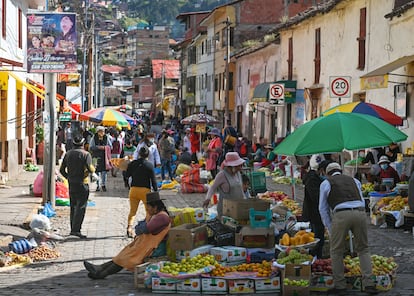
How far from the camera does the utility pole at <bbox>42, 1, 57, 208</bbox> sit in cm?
1728

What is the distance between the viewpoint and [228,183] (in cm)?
1227

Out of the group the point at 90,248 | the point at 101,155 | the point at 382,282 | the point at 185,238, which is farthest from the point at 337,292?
the point at 101,155

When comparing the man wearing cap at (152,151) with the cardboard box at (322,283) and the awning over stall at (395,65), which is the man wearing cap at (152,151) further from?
the cardboard box at (322,283)

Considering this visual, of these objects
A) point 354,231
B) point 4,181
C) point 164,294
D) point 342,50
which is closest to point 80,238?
point 164,294

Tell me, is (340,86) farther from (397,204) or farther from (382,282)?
(382,282)

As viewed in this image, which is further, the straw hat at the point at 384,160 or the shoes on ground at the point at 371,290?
the straw hat at the point at 384,160

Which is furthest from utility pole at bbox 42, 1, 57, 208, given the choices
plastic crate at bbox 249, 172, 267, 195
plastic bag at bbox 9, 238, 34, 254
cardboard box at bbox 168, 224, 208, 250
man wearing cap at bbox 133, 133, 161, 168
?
cardboard box at bbox 168, 224, 208, 250

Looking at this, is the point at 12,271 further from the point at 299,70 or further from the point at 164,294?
the point at 299,70

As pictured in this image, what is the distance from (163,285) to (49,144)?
27.1 feet

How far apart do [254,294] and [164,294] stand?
1.11 m

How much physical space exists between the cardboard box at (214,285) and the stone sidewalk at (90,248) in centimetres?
73

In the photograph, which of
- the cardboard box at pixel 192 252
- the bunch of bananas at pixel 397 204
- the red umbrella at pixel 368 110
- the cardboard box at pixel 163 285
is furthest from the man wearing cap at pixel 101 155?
the cardboard box at pixel 163 285

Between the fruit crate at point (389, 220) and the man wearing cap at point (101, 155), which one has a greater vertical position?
the man wearing cap at point (101, 155)

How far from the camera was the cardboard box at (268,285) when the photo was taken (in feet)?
32.1
